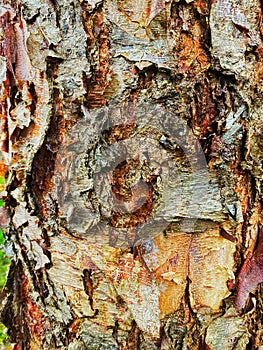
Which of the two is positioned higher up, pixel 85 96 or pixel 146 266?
pixel 85 96

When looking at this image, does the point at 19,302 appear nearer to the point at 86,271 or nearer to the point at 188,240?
the point at 86,271

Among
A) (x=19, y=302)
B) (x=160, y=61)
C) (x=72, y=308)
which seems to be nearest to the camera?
(x=160, y=61)

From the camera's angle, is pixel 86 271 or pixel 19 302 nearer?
pixel 86 271

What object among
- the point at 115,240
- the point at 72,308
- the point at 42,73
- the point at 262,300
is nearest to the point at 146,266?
the point at 115,240

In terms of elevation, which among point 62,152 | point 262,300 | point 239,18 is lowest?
point 262,300

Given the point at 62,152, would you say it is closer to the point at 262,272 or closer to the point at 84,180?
the point at 84,180

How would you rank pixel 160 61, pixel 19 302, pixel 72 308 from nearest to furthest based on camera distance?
pixel 160 61
pixel 72 308
pixel 19 302
